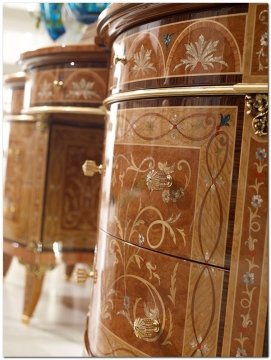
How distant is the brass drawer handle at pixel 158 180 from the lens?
738 millimetres

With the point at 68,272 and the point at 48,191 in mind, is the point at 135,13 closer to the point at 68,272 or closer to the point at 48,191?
the point at 48,191

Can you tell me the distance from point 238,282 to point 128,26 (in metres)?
0.45

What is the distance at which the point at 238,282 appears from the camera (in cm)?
67

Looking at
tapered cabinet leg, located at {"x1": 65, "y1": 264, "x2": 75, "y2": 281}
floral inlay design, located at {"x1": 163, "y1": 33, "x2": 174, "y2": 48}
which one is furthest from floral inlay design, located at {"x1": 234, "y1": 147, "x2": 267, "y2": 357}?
tapered cabinet leg, located at {"x1": 65, "y1": 264, "x2": 75, "y2": 281}

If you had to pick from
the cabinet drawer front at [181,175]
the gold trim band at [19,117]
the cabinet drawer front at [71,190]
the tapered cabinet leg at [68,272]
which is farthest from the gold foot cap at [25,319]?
the cabinet drawer front at [181,175]

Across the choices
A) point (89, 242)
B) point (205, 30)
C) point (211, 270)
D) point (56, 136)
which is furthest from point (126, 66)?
point (89, 242)

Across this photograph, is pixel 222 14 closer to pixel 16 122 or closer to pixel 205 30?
pixel 205 30

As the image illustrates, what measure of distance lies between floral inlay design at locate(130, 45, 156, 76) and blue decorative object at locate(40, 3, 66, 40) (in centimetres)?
101

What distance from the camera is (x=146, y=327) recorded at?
76 cm

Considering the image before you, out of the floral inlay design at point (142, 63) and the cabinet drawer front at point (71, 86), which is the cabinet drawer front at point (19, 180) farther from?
the floral inlay design at point (142, 63)

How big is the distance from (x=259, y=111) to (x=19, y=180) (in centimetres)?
121

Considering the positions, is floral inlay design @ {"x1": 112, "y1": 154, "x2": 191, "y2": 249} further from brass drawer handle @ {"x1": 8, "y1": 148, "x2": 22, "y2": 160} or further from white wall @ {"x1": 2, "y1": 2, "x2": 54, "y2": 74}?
brass drawer handle @ {"x1": 8, "y1": 148, "x2": 22, "y2": 160}

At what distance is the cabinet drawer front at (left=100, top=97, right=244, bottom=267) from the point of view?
68 centimetres

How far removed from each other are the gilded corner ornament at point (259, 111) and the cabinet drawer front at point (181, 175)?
1cm
